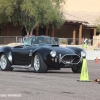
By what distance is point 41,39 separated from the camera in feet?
57.0

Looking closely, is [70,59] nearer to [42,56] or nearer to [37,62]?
[42,56]

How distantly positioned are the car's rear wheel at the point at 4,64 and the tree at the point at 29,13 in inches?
1214

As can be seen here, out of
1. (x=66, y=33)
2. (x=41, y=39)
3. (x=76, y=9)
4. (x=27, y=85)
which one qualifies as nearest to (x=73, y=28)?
(x=66, y=33)

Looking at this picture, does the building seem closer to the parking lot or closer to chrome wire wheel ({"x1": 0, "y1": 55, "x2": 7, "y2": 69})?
chrome wire wheel ({"x1": 0, "y1": 55, "x2": 7, "y2": 69})

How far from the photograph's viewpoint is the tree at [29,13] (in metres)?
48.4

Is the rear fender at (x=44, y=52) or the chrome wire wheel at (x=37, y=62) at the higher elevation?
the rear fender at (x=44, y=52)

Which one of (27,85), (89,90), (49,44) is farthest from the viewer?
(49,44)

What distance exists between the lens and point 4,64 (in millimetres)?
17234

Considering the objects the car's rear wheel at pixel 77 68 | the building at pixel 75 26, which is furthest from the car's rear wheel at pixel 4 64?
the building at pixel 75 26

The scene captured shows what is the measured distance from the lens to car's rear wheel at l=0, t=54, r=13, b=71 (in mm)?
17042

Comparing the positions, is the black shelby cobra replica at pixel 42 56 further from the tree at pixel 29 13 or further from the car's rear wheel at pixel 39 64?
the tree at pixel 29 13

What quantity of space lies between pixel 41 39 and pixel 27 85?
6.48m

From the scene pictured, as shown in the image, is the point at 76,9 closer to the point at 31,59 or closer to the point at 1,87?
the point at 31,59

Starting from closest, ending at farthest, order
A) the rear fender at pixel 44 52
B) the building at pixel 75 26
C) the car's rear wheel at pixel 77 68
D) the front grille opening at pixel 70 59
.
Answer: the rear fender at pixel 44 52, the front grille opening at pixel 70 59, the car's rear wheel at pixel 77 68, the building at pixel 75 26
